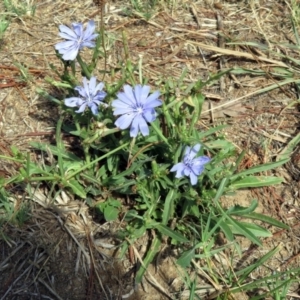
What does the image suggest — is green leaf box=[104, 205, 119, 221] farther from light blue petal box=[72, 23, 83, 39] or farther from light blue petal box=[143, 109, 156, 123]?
light blue petal box=[72, 23, 83, 39]

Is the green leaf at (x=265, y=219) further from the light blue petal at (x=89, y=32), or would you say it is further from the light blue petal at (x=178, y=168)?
the light blue petal at (x=89, y=32)

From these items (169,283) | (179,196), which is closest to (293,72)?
(179,196)

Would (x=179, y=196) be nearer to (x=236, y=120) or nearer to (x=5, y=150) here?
(x=236, y=120)

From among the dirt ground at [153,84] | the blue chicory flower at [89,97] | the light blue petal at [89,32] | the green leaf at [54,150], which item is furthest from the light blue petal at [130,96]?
the green leaf at [54,150]

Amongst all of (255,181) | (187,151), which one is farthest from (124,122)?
(255,181)

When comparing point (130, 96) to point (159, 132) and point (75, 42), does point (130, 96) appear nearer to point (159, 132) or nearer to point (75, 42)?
point (159, 132)

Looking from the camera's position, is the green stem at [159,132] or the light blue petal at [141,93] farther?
the green stem at [159,132]

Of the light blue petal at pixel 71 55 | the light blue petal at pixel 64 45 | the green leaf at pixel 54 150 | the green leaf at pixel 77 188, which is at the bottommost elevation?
the green leaf at pixel 77 188
